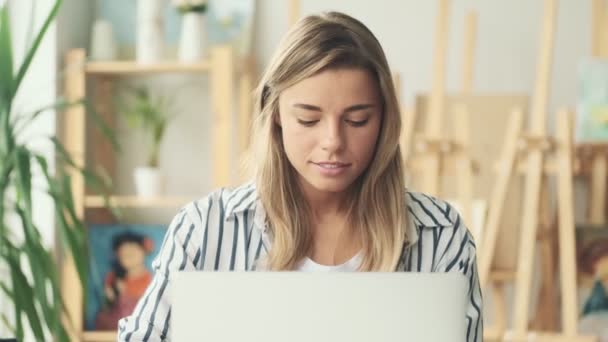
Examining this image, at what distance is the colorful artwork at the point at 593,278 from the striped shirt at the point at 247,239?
1.93 meters

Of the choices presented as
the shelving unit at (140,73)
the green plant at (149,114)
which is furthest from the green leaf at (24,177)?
the green plant at (149,114)

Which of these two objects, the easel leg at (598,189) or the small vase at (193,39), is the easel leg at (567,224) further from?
the small vase at (193,39)

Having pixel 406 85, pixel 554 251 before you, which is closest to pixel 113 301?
pixel 406 85

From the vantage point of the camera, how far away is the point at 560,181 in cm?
300

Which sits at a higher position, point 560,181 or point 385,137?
point 385,137

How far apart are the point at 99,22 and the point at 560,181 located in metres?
1.67

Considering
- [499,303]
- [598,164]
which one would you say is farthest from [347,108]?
[598,164]

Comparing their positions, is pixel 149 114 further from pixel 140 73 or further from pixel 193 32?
pixel 193 32

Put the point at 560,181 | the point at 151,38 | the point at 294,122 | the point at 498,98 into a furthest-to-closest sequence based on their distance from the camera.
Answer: the point at 151,38 → the point at 498,98 → the point at 560,181 → the point at 294,122

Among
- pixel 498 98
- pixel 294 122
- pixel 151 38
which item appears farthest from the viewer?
pixel 151 38

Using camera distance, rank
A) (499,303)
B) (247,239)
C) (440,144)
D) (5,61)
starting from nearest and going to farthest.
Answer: (247,239) < (5,61) < (440,144) < (499,303)

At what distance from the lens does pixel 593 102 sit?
10.8 ft

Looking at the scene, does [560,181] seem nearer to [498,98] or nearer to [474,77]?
[498,98]

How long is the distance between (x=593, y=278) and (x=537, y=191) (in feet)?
1.63
